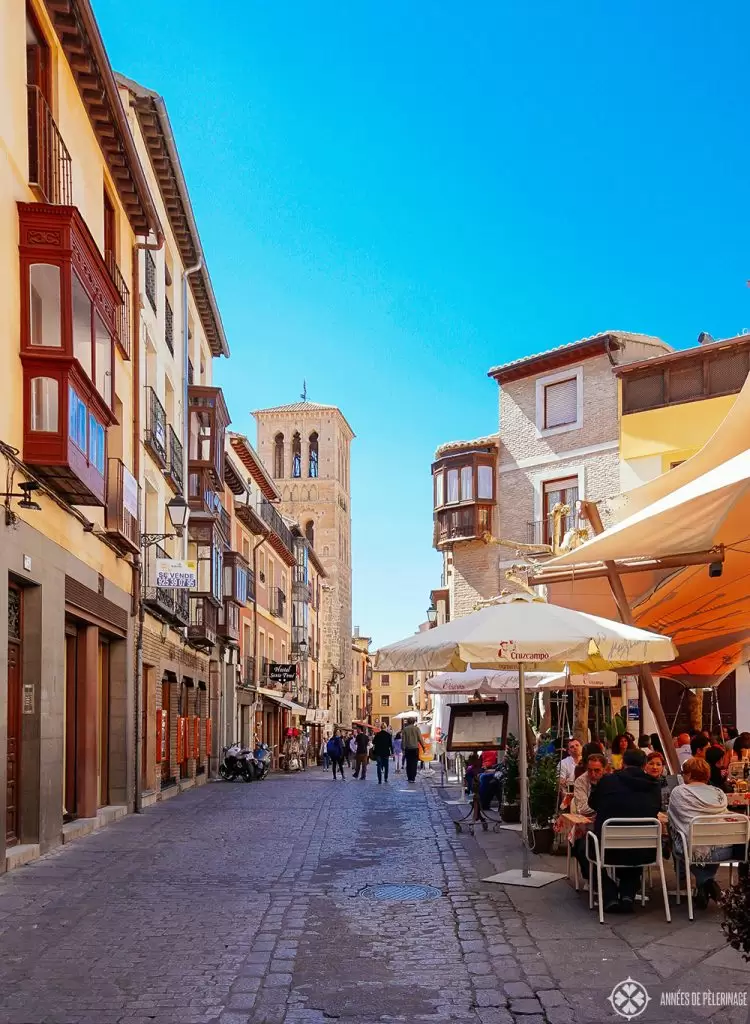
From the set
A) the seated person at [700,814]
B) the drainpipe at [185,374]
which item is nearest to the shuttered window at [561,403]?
the drainpipe at [185,374]

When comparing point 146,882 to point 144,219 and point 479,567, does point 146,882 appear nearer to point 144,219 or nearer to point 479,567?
point 144,219

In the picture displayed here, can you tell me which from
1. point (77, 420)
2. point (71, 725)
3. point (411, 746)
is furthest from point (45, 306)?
point (411, 746)

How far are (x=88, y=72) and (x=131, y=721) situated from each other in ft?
32.7

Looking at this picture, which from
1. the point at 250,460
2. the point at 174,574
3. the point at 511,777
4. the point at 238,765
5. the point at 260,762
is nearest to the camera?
the point at 511,777

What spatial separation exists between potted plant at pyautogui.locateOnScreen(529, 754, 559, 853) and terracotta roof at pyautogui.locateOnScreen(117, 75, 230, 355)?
15715 mm

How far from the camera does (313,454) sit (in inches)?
3484

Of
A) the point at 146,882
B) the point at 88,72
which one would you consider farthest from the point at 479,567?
the point at 146,882

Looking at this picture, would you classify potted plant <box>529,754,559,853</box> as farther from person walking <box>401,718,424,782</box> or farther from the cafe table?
person walking <box>401,718,424,782</box>

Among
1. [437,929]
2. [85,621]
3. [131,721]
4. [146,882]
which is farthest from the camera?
[131,721]

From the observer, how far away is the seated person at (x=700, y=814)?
853cm

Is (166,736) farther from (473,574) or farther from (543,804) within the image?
(473,574)

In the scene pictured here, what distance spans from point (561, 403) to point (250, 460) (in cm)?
1358

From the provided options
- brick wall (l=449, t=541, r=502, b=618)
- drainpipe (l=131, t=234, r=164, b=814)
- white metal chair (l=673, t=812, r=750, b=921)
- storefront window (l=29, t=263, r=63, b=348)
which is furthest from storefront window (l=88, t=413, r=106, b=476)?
Answer: brick wall (l=449, t=541, r=502, b=618)

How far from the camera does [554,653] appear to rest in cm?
986
